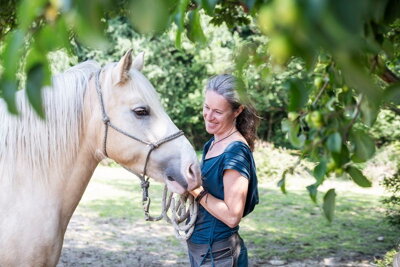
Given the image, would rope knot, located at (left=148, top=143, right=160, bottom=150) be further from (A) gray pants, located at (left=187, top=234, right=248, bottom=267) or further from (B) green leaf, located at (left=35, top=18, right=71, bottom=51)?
(B) green leaf, located at (left=35, top=18, right=71, bottom=51)

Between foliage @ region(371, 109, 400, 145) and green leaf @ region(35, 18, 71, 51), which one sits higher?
green leaf @ region(35, 18, 71, 51)

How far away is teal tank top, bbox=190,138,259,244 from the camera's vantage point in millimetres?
2508

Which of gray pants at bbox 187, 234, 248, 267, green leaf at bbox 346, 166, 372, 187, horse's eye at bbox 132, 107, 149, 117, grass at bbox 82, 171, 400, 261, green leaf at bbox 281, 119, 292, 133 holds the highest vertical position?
green leaf at bbox 281, 119, 292, 133

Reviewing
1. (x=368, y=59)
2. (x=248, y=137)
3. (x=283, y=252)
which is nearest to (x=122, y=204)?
(x=283, y=252)

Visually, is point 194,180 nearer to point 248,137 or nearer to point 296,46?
point 248,137

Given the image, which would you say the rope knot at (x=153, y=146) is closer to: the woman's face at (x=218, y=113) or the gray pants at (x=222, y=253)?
the woman's face at (x=218, y=113)

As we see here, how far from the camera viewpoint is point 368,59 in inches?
48.5

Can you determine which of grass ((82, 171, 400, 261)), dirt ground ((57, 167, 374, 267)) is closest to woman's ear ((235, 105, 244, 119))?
dirt ground ((57, 167, 374, 267))

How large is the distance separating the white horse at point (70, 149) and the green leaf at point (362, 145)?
1.34 m

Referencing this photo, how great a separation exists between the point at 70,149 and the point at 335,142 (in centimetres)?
183

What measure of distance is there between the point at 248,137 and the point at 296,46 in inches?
87.3

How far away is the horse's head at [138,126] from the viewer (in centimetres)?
246

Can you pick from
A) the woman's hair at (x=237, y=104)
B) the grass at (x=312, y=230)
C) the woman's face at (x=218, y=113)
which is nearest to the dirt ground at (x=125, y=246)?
the grass at (x=312, y=230)

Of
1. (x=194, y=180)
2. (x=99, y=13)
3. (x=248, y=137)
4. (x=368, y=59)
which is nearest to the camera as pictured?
(x=99, y=13)
